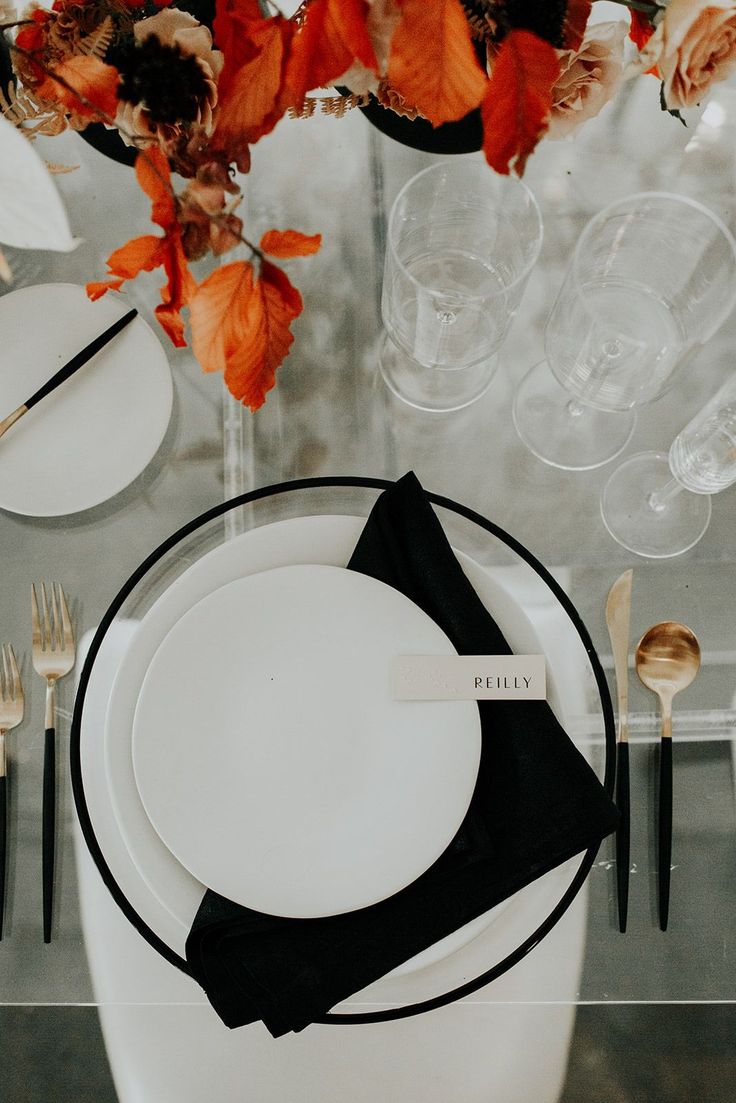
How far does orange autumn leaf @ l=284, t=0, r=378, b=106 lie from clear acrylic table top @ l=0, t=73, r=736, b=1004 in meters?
0.29

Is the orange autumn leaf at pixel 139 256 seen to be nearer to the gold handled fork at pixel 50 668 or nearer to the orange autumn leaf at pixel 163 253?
the orange autumn leaf at pixel 163 253

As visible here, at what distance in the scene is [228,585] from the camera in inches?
22.0

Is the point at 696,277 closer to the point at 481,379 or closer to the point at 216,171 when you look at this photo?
the point at 481,379

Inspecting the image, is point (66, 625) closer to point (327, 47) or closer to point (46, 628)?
point (46, 628)

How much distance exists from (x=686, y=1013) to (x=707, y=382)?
1.63ft

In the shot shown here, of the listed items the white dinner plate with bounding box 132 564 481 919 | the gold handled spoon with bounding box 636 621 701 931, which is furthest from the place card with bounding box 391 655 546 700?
the gold handled spoon with bounding box 636 621 701 931

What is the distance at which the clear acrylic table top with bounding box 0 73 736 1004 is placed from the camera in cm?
60

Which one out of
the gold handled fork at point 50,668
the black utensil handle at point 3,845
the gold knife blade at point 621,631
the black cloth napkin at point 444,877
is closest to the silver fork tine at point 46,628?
the gold handled fork at point 50,668

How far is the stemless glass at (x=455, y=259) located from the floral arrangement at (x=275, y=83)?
0.43ft

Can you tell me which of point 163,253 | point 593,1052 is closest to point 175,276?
point 163,253

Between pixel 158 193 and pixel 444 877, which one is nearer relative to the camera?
pixel 158 193

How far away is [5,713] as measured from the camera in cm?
62

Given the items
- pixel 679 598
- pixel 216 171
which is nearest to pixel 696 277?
pixel 679 598

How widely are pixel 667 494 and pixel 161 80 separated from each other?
0.48 meters
